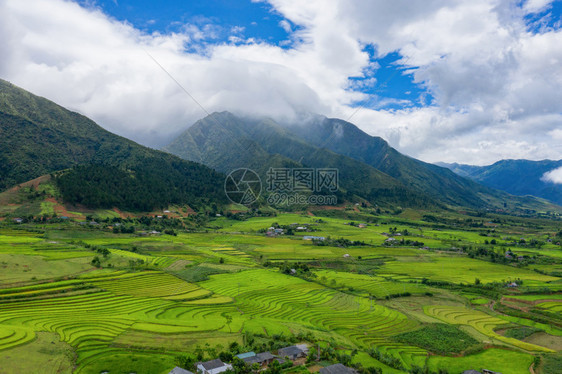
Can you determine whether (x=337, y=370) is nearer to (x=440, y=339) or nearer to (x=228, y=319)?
(x=228, y=319)

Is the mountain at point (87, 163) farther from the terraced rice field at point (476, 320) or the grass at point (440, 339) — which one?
the terraced rice field at point (476, 320)

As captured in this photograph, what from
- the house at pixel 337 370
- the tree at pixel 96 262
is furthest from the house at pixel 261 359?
the tree at pixel 96 262

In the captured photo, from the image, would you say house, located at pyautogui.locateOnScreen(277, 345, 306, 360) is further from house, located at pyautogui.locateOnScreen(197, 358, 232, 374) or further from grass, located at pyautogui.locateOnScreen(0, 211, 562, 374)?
house, located at pyautogui.locateOnScreen(197, 358, 232, 374)

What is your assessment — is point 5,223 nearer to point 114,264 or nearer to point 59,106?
point 114,264

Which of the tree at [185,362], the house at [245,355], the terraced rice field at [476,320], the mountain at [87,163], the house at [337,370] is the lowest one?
the terraced rice field at [476,320]

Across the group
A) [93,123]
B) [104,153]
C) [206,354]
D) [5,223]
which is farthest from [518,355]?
[93,123]

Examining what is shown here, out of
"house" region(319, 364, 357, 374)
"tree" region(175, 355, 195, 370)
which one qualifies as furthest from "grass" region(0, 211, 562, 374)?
"house" region(319, 364, 357, 374)
